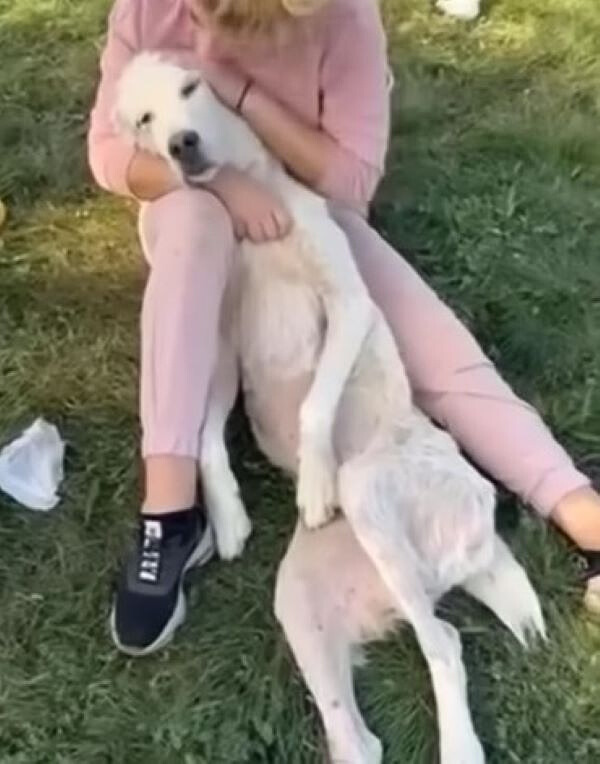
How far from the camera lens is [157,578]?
3.12m

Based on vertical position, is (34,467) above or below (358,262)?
below

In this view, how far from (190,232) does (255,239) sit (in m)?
0.12

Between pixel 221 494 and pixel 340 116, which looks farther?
pixel 340 116

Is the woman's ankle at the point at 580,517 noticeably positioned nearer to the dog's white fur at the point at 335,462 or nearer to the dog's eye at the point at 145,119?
the dog's white fur at the point at 335,462

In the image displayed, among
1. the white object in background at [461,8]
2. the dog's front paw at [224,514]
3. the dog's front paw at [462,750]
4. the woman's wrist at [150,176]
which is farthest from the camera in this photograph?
the white object in background at [461,8]

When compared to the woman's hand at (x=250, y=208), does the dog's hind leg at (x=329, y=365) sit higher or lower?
lower

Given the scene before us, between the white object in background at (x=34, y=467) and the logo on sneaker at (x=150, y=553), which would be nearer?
the logo on sneaker at (x=150, y=553)

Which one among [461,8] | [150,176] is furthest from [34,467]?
[461,8]

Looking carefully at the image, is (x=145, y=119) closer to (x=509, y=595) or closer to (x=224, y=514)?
(x=224, y=514)

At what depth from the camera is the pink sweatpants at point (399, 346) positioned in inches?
126

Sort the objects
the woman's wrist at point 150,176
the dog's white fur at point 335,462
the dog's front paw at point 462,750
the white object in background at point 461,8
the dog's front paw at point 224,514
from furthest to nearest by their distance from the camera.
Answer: the white object in background at point 461,8, the woman's wrist at point 150,176, the dog's front paw at point 224,514, the dog's white fur at point 335,462, the dog's front paw at point 462,750

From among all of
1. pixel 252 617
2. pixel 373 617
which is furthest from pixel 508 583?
pixel 252 617

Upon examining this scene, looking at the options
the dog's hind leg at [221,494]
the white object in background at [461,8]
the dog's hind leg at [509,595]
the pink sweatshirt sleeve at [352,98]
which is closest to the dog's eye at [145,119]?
the pink sweatshirt sleeve at [352,98]

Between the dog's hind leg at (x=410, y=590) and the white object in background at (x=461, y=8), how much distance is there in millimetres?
1973
